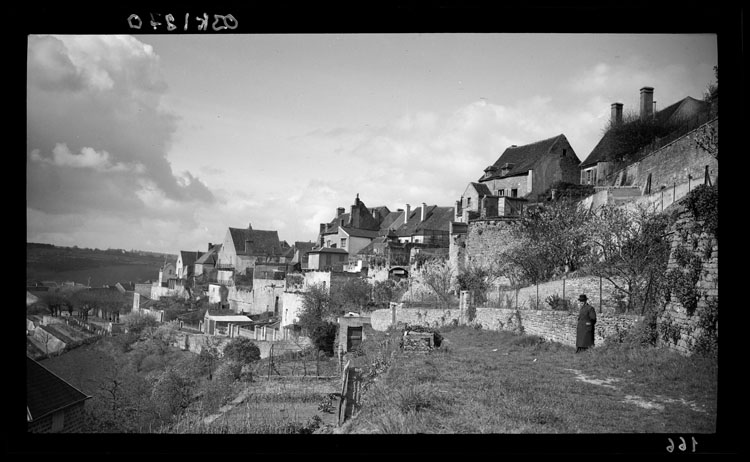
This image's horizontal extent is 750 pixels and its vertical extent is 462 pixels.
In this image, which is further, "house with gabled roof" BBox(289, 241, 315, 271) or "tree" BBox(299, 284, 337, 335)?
"house with gabled roof" BBox(289, 241, 315, 271)

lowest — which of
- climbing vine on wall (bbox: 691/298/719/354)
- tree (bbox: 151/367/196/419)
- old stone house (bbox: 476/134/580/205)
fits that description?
tree (bbox: 151/367/196/419)

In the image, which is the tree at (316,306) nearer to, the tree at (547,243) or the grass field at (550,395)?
the tree at (547,243)

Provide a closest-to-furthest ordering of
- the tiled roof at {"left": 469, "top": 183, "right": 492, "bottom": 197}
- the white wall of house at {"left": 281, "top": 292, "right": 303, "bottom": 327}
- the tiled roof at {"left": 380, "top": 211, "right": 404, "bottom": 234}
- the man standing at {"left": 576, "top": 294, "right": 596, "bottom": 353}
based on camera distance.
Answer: the man standing at {"left": 576, "top": 294, "right": 596, "bottom": 353}
the tiled roof at {"left": 469, "top": 183, "right": 492, "bottom": 197}
the white wall of house at {"left": 281, "top": 292, "right": 303, "bottom": 327}
the tiled roof at {"left": 380, "top": 211, "right": 404, "bottom": 234}

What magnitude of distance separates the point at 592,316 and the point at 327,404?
14.9ft

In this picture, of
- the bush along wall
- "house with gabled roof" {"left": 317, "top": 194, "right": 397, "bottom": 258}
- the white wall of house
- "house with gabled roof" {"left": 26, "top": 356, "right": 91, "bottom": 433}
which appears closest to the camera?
"house with gabled roof" {"left": 26, "top": 356, "right": 91, "bottom": 433}

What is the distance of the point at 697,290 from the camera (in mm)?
6020


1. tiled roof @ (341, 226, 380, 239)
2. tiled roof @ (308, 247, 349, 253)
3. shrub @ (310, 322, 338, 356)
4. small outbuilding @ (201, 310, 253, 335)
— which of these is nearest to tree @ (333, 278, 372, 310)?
shrub @ (310, 322, 338, 356)

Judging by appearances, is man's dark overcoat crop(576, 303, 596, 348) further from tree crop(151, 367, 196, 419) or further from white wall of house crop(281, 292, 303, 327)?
white wall of house crop(281, 292, 303, 327)

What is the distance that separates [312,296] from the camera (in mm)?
19516

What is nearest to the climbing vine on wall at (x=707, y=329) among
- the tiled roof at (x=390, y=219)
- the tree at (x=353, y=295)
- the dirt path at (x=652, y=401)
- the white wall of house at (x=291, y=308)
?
the dirt path at (x=652, y=401)

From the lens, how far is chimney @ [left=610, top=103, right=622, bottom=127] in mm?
19006

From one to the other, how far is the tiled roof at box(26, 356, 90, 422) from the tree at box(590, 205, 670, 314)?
865 cm
